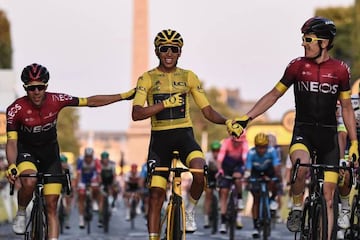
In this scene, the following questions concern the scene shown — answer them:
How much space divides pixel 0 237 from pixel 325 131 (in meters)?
8.76

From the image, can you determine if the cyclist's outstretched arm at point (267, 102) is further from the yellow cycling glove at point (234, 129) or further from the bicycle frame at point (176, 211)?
the bicycle frame at point (176, 211)

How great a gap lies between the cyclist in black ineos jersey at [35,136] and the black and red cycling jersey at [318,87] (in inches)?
97.7

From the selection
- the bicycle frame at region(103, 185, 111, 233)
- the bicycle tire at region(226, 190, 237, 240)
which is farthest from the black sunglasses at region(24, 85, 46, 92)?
the bicycle frame at region(103, 185, 111, 233)

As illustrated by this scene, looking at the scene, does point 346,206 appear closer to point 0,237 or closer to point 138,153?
point 0,237

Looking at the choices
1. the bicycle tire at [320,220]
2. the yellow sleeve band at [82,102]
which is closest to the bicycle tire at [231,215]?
the yellow sleeve band at [82,102]

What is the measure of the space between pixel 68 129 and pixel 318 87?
117 metres

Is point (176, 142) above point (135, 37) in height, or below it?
below

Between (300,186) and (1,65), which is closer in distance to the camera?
(300,186)

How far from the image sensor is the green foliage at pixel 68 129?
405 ft

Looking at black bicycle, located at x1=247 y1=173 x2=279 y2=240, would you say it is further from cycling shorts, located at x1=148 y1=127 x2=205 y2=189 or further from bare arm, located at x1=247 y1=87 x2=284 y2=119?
bare arm, located at x1=247 y1=87 x2=284 y2=119

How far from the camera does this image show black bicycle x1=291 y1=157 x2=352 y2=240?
1133 cm

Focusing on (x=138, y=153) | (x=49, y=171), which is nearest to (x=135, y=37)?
(x=138, y=153)

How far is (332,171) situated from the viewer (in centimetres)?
1189

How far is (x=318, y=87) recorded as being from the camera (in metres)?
11.9
